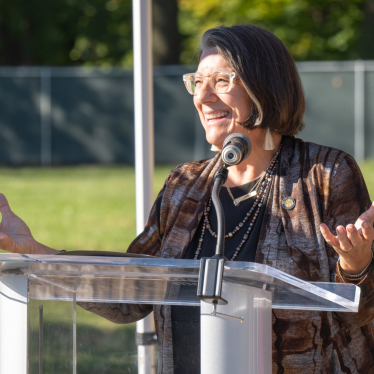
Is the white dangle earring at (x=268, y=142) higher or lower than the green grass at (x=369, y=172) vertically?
lower

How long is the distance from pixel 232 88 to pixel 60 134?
13759 mm

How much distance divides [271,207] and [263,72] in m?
0.54

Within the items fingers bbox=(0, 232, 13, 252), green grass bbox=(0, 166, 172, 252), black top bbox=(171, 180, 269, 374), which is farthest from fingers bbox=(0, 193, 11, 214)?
green grass bbox=(0, 166, 172, 252)

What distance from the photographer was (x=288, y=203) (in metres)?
2.16

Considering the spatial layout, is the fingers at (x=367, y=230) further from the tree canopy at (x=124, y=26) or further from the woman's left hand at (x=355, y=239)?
the tree canopy at (x=124, y=26)

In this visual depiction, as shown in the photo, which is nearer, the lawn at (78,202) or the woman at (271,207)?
the woman at (271,207)

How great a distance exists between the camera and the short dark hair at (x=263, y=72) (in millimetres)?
2281

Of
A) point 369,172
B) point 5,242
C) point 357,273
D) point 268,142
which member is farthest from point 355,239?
point 369,172

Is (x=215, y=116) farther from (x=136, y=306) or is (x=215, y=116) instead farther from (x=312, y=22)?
(x=312, y=22)

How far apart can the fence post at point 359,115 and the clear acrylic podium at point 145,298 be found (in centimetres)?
1268

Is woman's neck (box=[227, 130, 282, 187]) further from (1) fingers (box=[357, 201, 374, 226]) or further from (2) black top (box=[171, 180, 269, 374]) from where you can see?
(1) fingers (box=[357, 201, 374, 226])

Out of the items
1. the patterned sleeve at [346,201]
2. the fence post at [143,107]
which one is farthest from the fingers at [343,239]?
the fence post at [143,107]

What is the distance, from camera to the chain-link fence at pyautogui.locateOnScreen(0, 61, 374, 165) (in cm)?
1481

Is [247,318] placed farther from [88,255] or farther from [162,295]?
[88,255]
